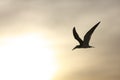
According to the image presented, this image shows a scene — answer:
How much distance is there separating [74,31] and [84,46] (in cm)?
241

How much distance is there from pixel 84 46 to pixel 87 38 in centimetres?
178

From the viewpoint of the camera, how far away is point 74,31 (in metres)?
41.4

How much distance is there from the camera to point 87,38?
4025 cm

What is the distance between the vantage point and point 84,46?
4166cm

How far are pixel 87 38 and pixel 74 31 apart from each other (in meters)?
2.17
